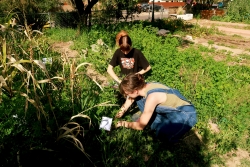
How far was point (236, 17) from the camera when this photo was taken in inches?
737

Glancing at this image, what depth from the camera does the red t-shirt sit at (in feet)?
12.3

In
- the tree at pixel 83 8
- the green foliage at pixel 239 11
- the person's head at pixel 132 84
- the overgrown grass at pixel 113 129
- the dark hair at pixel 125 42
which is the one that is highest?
the green foliage at pixel 239 11

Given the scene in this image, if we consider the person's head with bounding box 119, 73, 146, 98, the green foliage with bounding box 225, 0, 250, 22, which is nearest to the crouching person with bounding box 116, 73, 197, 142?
the person's head with bounding box 119, 73, 146, 98

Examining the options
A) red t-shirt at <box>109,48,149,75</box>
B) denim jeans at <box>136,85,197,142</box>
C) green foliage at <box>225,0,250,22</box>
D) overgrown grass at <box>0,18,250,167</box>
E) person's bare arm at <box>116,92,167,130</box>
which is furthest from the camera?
green foliage at <box>225,0,250,22</box>

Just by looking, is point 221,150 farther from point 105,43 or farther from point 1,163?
point 105,43

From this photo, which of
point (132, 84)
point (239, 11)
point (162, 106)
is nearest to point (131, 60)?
point (132, 84)

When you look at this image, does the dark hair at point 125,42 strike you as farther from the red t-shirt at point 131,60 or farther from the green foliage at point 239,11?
the green foliage at point 239,11

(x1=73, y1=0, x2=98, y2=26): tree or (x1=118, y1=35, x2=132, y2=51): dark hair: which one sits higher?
(x1=73, y1=0, x2=98, y2=26): tree

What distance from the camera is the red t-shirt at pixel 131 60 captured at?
3742mm

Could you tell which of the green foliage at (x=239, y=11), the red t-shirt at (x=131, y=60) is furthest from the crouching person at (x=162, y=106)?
the green foliage at (x=239, y=11)

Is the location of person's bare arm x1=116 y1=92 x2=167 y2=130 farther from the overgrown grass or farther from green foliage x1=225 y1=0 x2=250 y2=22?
green foliage x1=225 y1=0 x2=250 y2=22

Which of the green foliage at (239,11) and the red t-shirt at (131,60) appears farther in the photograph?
the green foliage at (239,11)

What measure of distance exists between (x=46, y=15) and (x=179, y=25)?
30.7 feet

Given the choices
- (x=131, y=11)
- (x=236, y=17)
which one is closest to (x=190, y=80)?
(x=131, y=11)
